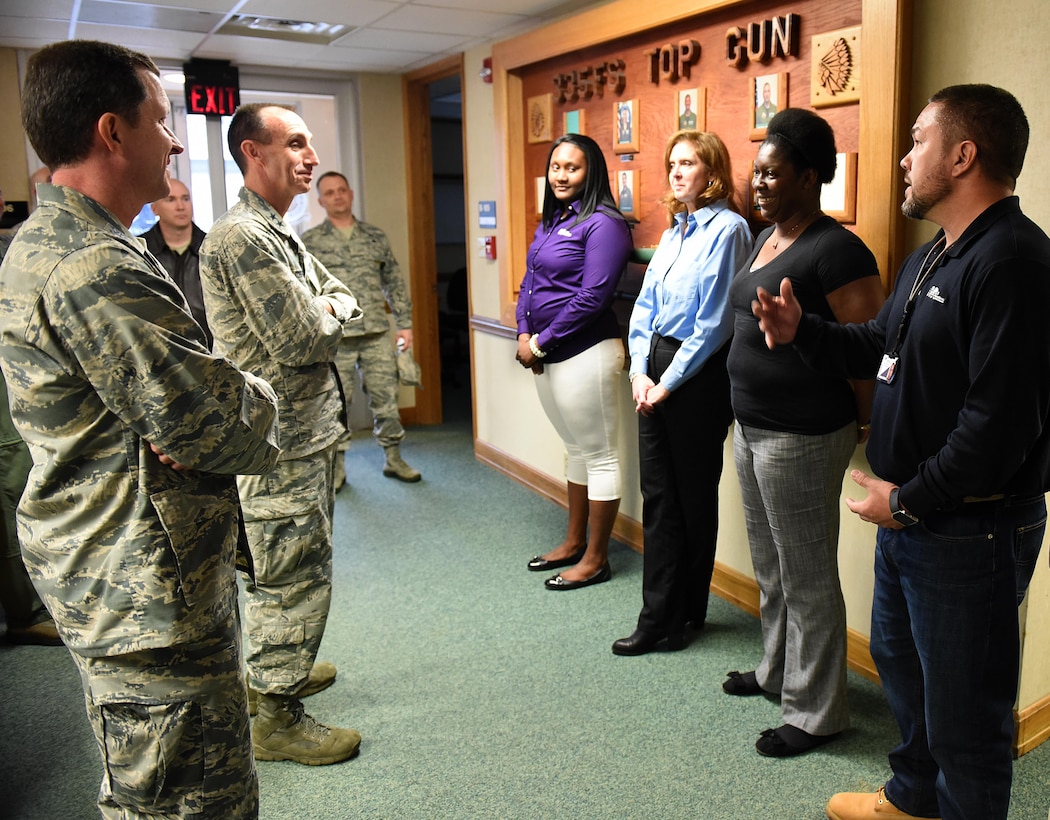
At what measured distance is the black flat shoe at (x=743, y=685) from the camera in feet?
8.43

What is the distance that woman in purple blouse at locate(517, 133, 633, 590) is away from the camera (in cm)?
315

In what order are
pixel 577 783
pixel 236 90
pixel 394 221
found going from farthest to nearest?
pixel 394 221 < pixel 236 90 < pixel 577 783

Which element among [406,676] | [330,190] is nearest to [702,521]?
[406,676]

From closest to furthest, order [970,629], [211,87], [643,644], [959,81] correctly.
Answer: [970,629] → [959,81] → [643,644] → [211,87]

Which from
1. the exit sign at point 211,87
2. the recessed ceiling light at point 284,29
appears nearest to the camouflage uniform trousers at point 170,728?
the recessed ceiling light at point 284,29

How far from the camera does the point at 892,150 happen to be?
7.38 feet

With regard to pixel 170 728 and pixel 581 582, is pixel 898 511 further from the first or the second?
pixel 581 582

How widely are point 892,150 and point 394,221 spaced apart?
165 inches

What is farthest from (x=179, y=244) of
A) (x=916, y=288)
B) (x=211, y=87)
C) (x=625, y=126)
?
(x=916, y=288)

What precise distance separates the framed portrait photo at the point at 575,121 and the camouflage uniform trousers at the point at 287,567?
2.06 metres

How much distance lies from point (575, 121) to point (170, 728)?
306cm

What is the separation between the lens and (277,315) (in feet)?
6.86

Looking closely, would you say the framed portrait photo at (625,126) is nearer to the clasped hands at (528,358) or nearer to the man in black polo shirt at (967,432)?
the clasped hands at (528,358)

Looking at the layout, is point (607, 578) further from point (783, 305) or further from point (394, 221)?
point (394, 221)
